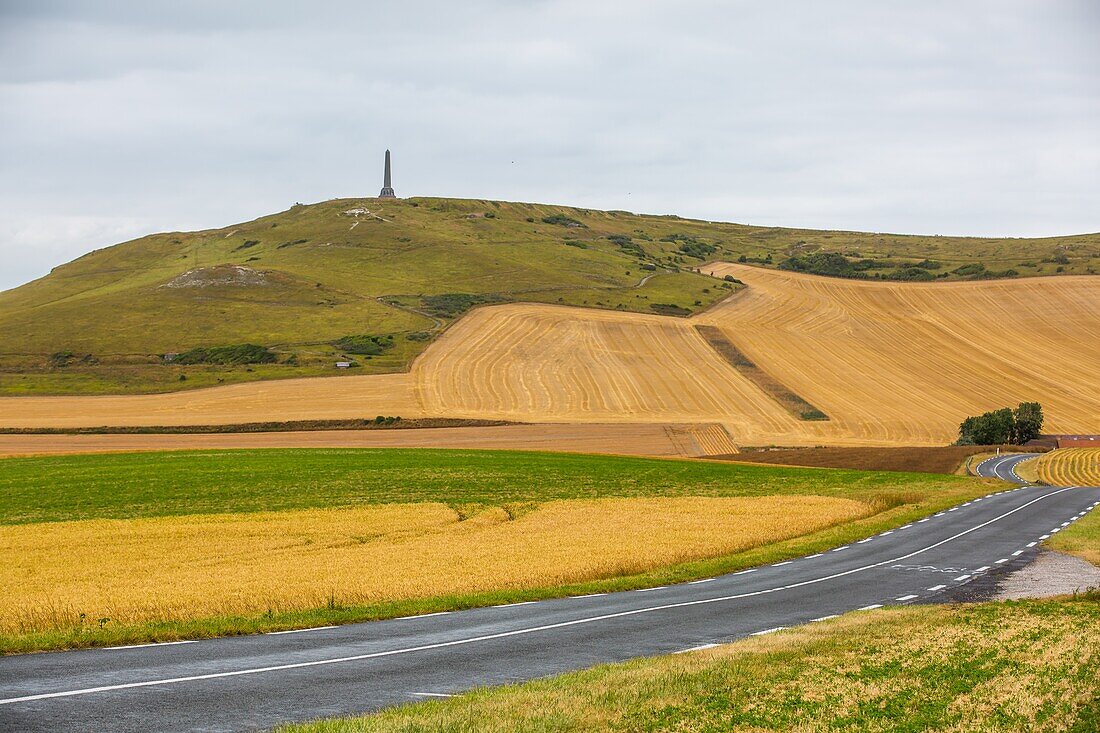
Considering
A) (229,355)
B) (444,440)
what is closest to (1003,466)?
(444,440)

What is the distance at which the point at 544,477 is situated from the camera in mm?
62344

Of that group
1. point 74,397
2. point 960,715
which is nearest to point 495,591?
point 960,715

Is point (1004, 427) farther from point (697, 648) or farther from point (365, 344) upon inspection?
point (697, 648)

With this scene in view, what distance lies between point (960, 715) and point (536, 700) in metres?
5.43

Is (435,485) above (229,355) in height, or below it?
below

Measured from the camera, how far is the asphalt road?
12891mm

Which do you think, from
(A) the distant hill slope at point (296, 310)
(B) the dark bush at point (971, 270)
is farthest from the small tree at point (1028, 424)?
(B) the dark bush at point (971, 270)

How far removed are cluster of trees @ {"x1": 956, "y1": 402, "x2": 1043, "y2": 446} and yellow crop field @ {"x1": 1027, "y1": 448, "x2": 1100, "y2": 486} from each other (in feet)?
29.5

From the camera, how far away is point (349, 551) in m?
33.5

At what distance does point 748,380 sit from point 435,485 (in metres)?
69.5

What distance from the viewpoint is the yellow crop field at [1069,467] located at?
6981cm

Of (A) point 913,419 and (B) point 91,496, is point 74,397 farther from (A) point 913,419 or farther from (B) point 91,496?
(A) point 913,419

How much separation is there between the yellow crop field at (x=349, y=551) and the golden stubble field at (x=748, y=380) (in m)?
49.8

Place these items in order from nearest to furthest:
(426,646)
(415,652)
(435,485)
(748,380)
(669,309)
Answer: (415,652) → (426,646) → (435,485) → (748,380) → (669,309)
